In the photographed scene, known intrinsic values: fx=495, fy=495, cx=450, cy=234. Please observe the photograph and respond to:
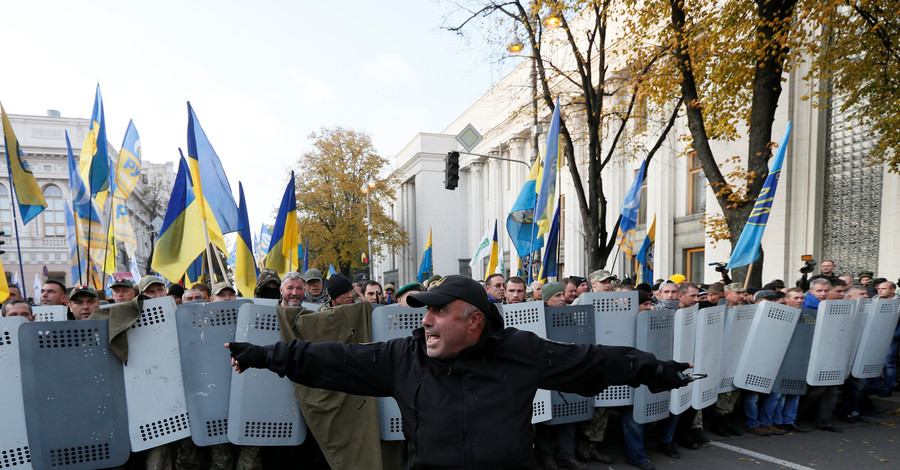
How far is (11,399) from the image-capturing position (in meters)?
3.27

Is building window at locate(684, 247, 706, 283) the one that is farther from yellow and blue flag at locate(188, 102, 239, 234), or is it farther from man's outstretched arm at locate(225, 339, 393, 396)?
man's outstretched arm at locate(225, 339, 393, 396)

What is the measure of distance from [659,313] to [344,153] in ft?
104

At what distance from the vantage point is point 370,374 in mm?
2270

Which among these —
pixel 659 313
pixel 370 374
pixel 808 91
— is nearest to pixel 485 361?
pixel 370 374

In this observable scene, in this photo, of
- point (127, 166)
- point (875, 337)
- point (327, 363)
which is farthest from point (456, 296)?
point (127, 166)

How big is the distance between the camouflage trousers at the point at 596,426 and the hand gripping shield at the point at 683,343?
0.65 metres

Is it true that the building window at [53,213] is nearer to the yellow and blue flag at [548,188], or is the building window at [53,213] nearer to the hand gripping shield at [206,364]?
the yellow and blue flag at [548,188]

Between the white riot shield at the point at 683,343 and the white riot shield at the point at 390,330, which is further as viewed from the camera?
the white riot shield at the point at 683,343

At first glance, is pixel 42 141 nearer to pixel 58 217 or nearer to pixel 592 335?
pixel 58 217

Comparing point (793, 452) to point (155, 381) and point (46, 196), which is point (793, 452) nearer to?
point (155, 381)

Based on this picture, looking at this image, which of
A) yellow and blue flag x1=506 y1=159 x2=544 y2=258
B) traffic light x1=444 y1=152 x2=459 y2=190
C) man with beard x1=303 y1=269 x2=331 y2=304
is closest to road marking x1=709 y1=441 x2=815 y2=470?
yellow and blue flag x1=506 y1=159 x2=544 y2=258

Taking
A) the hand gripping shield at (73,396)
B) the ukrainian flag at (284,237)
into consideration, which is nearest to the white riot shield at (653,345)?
the hand gripping shield at (73,396)

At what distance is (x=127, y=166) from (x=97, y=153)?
867 mm

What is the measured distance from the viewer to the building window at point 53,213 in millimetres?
38281
